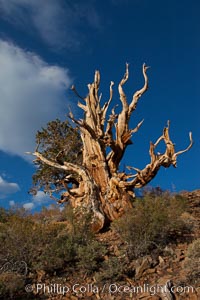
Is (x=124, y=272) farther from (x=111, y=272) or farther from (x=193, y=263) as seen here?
(x=193, y=263)

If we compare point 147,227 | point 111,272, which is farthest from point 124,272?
point 147,227

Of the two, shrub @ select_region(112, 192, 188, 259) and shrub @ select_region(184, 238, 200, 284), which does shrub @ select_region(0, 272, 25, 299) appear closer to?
shrub @ select_region(112, 192, 188, 259)

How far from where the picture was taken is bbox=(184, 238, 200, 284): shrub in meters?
6.27

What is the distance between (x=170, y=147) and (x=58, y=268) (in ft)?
21.4

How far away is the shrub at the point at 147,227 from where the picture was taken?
25.9ft

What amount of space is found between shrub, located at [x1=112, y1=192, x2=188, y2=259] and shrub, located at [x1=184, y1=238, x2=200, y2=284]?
1111 mm

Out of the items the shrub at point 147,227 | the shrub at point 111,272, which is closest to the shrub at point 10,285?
the shrub at point 111,272

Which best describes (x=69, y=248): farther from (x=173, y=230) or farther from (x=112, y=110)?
(x=112, y=110)

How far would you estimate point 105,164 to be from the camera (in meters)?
12.4

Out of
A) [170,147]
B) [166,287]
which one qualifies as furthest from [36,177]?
[166,287]

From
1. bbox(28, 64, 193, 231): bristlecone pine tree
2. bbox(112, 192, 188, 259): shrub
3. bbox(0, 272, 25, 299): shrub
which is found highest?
bbox(28, 64, 193, 231): bristlecone pine tree

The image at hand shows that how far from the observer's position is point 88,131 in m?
12.5

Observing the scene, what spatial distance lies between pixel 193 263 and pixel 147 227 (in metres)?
1.99

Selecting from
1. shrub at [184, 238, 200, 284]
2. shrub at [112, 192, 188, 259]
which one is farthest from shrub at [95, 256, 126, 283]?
shrub at [184, 238, 200, 284]
